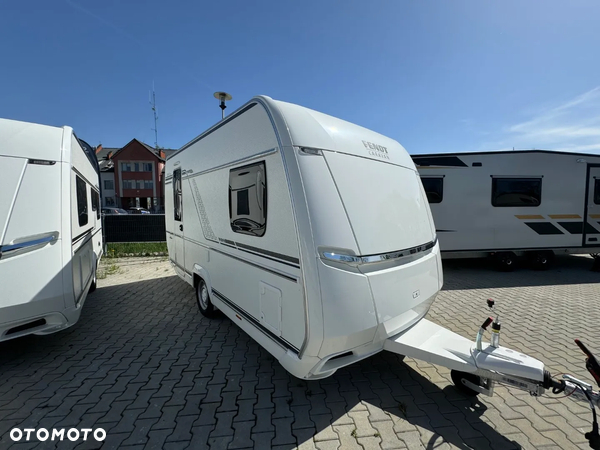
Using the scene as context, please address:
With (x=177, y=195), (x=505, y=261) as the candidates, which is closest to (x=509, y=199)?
(x=505, y=261)

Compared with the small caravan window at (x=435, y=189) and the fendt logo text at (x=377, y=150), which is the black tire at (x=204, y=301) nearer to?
the fendt logo text at (x=377, y=150)

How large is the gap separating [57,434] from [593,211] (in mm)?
10370

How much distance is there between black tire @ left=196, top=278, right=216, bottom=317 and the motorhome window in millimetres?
6600

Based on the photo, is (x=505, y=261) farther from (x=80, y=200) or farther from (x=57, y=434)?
(x=80, y=200)

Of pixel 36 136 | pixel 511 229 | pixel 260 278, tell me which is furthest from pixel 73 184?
pixel 511 229

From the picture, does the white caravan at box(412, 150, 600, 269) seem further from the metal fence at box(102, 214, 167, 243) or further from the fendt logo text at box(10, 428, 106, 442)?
the metal fence at box(102, 214, 167, 243)

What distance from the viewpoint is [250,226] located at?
2.82 meters

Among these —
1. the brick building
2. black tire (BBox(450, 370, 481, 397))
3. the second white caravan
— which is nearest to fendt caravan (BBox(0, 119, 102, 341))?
the second white caravan

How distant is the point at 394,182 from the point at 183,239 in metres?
3.68

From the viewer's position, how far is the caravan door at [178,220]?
16.5ft

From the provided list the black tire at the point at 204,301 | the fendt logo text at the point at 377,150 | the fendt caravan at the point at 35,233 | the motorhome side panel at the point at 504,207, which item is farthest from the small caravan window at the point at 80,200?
the motorhome side panel at the point at 504,207

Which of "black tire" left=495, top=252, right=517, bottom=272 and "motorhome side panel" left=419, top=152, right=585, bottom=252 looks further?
"black tire" left=495, top=252, right=517, bottom=272

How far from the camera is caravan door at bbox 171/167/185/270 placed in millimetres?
Answer: 5023

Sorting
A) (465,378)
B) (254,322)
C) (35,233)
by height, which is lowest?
(465,378)
